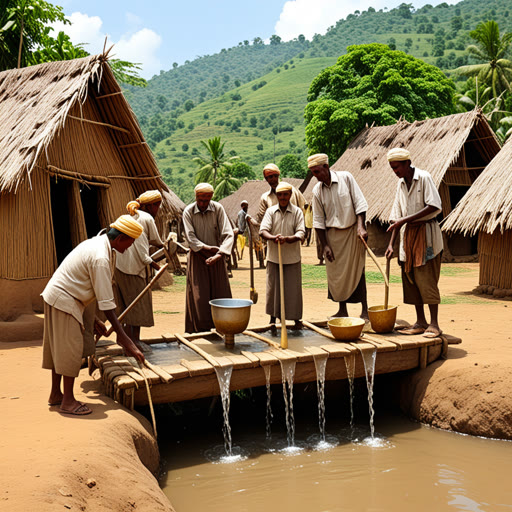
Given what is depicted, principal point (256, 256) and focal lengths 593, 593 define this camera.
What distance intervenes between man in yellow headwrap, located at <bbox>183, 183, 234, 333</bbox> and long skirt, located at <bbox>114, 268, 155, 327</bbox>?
2.25 feet

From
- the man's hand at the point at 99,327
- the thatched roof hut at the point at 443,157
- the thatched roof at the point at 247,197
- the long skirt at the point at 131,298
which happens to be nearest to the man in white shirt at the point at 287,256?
the long skirt at the point at 131,298

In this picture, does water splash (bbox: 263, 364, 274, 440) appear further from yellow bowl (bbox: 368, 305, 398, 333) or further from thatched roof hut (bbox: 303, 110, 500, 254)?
thatched roof hut (bbox: 303, 110, 500, 254)

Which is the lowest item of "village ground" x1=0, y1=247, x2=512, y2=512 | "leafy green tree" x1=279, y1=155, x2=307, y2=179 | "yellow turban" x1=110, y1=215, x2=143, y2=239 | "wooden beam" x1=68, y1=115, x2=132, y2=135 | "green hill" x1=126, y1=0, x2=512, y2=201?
"village ground" x1=0, y1=247, x2=512, y2=512

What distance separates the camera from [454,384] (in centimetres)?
543

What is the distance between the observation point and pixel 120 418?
4145 millimetres

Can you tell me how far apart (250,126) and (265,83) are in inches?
1104

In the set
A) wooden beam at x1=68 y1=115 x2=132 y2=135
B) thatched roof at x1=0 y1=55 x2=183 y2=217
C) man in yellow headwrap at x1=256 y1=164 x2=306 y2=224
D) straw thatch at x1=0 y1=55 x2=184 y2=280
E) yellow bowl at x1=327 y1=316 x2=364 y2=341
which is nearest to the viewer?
yellow bowl at x1=327 y1=316 x2=364 y2=341

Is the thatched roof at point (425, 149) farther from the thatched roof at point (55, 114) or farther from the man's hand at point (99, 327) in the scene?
the man's hand at point (99, 327)

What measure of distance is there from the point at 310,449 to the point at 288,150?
69650 mm

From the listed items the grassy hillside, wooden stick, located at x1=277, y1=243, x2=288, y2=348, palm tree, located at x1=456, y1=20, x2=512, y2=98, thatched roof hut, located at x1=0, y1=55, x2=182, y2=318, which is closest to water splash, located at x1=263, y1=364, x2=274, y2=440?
wooden stick, located at x1=277, y1=243, x2=288, y2=348

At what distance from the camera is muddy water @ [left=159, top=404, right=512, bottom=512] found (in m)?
4.05

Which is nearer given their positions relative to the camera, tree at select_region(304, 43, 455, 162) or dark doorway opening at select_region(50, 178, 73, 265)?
dark doorway opening at select_region(50, 178, 73, 265)

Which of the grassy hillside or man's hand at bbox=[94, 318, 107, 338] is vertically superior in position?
the grassy hillside

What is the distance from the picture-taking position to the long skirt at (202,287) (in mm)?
5992
